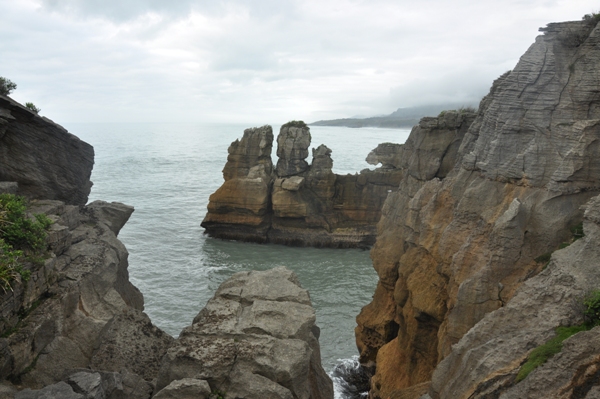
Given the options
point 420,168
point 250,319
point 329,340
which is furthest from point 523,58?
point 329,340

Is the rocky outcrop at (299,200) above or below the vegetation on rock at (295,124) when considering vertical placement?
below

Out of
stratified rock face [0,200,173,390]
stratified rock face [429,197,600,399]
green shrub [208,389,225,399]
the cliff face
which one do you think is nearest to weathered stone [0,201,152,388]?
stratified rock face [0,200,173,390]

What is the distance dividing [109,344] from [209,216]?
36174 millimetres

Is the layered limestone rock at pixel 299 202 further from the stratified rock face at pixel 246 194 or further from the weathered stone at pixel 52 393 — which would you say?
the weathered stone at pixel 52 393

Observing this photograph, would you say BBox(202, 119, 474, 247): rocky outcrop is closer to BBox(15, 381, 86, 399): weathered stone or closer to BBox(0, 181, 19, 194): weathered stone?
BBox(0, 181, 19, 194): weathered stone

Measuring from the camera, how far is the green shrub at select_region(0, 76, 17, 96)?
19.0 m

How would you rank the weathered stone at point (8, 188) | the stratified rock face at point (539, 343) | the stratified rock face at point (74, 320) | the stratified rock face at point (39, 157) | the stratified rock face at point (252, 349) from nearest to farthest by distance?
the stratified rock face at point (539, 343) < the stratified rock face at point (252, 349) < the stratified rock face at point (74, 320) < the weathered stone at point (8, 188) < the stratified rock face at point (39, 157)

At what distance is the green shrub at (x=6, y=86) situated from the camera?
62.3ft

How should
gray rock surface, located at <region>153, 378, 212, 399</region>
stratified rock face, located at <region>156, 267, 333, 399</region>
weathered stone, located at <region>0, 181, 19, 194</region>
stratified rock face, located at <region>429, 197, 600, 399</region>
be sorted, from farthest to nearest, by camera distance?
weathered stone, located at <region>0, 181, 19, 194</region>
stratified rock face, located at <region>156, 267, 333, 399</region>
gray rock surface, located at <region>153, 378, 212, 399</region>
stratified rock face, located at <region>429, 197, 600, 399</region>

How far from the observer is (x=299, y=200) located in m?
49.2

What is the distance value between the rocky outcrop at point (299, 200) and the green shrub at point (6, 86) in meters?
29.7

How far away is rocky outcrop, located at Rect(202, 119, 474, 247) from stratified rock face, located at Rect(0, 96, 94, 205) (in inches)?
1130

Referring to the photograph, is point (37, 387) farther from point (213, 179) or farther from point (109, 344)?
point (213, 179)

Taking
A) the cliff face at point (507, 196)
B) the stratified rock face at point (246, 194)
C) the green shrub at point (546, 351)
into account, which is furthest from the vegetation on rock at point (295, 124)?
the green shrub at point (546, 351)
